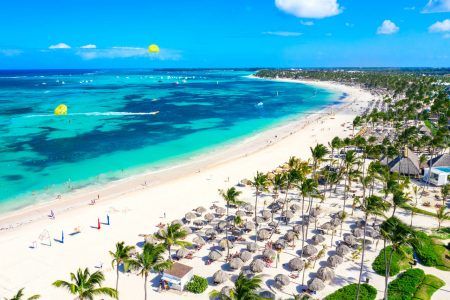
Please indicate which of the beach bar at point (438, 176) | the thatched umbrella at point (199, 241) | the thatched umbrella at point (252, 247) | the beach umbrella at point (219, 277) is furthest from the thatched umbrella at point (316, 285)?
the beach bar at point (438, 176)

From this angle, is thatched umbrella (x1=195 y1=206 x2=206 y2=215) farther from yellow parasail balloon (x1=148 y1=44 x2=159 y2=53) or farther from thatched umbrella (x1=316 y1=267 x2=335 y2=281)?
yellow parasail balloon (x1=148 y1=44 x2=159 y2=53)

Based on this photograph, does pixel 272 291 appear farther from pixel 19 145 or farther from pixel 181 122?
pixel 181 122

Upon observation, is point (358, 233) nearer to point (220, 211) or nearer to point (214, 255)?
point (214, 255)

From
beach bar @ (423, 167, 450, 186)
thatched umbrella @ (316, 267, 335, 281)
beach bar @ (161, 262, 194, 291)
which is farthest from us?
beach bar @ (423, 167, 450, 186)

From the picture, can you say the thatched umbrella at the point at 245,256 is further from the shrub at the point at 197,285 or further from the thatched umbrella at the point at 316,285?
the thatched umbrella at the point at 316,285

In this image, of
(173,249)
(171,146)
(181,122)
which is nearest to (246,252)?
(173,249)

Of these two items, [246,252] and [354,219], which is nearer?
[246,252]

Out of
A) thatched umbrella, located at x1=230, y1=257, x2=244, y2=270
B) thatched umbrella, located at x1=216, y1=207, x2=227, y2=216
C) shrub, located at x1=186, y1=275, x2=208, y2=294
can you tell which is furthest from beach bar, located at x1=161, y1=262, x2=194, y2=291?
thatched umbrella, located at x1=216, y1=207, x2=227, y2=216
